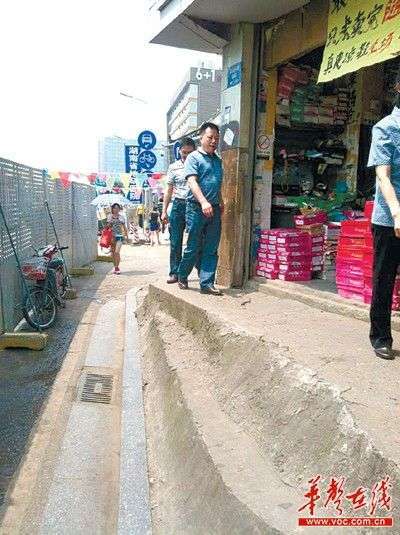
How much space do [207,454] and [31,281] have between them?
5.17m

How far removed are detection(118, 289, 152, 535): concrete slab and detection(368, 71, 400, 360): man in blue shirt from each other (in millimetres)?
1805

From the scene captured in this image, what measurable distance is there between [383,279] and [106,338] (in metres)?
4.32

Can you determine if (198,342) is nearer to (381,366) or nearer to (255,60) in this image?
(381,366)

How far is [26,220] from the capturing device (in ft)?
24.7

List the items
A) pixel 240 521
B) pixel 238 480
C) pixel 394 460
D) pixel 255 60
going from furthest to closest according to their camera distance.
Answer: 1. pixel 255 60
2. pixel 238 480
3. pixel 240 521
4. pixel 394 460

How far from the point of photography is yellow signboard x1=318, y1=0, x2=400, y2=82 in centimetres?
401

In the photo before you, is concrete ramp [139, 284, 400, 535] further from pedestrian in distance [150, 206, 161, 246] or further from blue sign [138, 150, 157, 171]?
pedestrian in distance [150, 206, 161, 246]

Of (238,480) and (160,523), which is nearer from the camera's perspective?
(238,480)

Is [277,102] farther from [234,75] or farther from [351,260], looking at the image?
[351,260]

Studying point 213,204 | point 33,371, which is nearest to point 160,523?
point 33,371

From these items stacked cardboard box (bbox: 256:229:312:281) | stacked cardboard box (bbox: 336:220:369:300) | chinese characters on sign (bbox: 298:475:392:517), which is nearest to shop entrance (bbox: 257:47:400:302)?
stacked cardboard box (bbox: 256:229:312:281)

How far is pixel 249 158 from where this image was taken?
6.02 metres

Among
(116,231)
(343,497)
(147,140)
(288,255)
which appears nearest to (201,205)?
(288,255)

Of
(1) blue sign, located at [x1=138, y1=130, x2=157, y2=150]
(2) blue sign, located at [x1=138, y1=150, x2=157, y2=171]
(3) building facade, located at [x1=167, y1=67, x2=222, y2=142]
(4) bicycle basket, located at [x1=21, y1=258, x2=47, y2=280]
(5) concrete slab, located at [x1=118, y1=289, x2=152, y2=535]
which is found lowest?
(5) concrete slab, located at [x1=118, y1=289, x2=152, y2=535]
